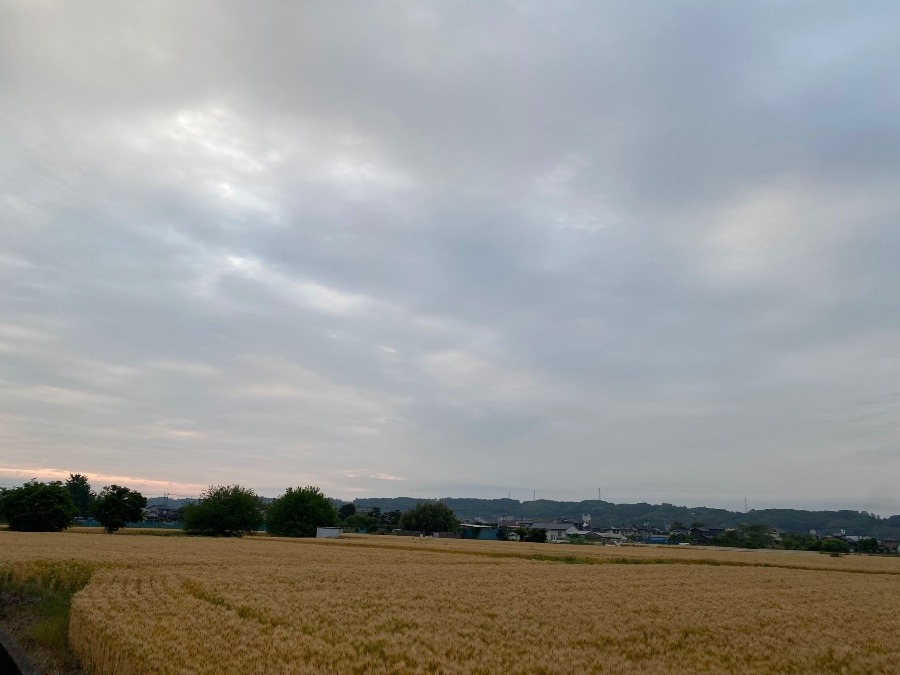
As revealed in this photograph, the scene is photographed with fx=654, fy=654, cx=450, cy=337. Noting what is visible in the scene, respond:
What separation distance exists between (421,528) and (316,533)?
4521 cm

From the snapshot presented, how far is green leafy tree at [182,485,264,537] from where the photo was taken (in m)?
86.3

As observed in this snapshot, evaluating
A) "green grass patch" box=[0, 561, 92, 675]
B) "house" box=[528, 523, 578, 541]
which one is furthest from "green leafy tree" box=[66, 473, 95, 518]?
"green grass patch" box=[0, 561, 92, 675]

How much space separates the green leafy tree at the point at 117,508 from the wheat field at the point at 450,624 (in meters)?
58.9

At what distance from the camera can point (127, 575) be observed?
85.1 ft

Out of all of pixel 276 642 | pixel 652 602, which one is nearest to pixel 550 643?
pixel 276 642

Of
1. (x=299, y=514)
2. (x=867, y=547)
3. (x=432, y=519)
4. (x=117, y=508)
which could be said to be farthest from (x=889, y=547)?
(x=117, y=508)

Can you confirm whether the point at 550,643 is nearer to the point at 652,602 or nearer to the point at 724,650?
the point at 724,650

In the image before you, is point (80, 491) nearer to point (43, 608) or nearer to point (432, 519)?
point (432, 519)

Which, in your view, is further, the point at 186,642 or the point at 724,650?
the point at 724,650

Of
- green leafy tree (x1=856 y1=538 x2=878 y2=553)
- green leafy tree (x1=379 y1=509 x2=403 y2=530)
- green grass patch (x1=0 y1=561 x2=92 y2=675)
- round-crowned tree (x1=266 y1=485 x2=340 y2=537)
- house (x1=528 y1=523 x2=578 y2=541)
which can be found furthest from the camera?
house (x1=528 y1=523 x2=578 y2=541)

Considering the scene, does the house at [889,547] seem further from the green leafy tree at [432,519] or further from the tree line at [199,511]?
the tree line at [199,511]

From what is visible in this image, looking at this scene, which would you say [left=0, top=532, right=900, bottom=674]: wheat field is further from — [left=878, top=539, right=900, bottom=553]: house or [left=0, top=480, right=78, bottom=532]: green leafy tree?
[left=878, top=539, right=900, bottom=553]: house

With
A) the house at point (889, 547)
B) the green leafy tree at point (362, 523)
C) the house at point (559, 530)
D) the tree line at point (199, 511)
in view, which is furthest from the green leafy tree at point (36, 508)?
the house at point (889, 547)

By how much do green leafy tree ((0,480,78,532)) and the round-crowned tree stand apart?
26505mm
